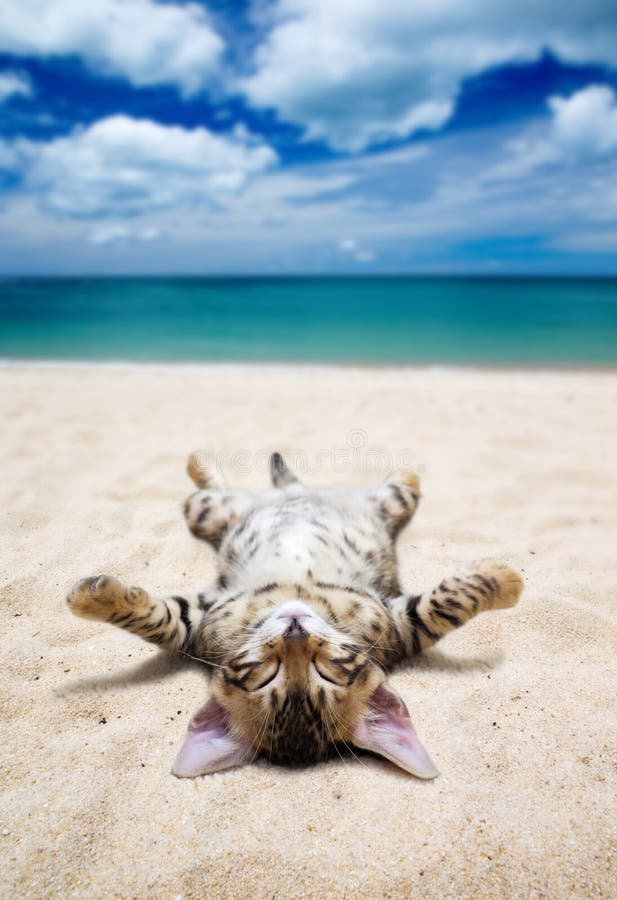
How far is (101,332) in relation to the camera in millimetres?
18891

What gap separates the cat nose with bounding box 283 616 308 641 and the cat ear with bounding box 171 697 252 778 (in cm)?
41

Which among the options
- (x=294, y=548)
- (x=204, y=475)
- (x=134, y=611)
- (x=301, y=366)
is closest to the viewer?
(x=134, y=611)

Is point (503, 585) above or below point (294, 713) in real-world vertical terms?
above

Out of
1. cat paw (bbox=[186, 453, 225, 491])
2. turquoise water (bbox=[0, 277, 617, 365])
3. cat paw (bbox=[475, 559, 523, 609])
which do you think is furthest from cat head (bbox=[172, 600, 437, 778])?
turquoise water (bbox=[0, 277, 617, 365])

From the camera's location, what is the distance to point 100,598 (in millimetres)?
2494

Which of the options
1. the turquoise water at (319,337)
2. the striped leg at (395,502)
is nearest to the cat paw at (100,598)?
the striped leg at (395,502)

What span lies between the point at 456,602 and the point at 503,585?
27 cm

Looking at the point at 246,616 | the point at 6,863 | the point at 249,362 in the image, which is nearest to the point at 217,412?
the point at 246,616

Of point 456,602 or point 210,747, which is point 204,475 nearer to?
point 456,602

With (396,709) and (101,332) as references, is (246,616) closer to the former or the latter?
(396,709)

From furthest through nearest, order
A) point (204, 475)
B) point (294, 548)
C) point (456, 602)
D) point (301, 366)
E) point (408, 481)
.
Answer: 1. point (301, 366)
2. point (204, 475)
3. point (408, 481)
4. point (294, 548)
5. point (456, 602)

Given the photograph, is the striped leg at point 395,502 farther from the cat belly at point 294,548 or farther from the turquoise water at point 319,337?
the turquoise water at point 319,337

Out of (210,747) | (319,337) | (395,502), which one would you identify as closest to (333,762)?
(210,747)

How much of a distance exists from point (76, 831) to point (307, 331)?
63.5 ft
